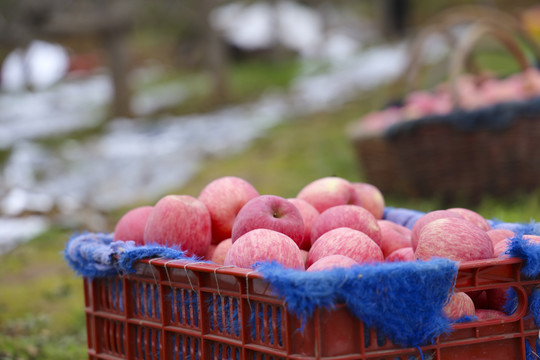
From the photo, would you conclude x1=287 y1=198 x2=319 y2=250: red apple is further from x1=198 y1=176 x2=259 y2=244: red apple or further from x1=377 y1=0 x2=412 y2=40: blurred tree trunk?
x1=377 y1=0 x2=412 y2=40: blurred tree trunk

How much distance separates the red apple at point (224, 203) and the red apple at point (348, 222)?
11.2 inches

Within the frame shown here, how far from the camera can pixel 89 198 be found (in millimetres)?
6141

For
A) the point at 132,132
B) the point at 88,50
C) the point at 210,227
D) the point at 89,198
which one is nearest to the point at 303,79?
the point at 132,132

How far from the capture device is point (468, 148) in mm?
4547

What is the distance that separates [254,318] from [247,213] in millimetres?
422

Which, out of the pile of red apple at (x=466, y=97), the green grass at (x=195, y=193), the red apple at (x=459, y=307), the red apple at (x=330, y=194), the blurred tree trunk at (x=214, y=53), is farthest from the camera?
the blurred tree trunk at (x=214, y=53)

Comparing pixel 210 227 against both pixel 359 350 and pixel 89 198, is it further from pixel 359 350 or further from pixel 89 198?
pixel 89 198

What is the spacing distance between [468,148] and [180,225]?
3157mm

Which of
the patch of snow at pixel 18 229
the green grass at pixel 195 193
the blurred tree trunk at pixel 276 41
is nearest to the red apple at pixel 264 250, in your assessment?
the green grass at pixel 195 193

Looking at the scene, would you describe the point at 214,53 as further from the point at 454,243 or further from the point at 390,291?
the point at 390,291

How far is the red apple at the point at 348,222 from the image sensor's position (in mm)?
1855

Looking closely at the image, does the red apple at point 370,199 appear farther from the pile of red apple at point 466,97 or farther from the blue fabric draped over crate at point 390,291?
the pile of red apple at point 466,97

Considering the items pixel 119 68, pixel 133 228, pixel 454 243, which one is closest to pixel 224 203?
pixel 133 228

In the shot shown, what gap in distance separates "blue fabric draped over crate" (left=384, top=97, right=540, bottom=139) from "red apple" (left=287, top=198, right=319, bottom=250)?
265cm
